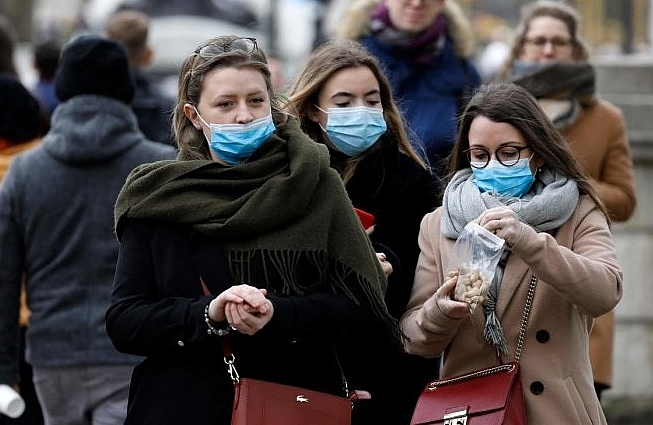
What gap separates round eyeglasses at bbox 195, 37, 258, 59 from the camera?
4.77 metres

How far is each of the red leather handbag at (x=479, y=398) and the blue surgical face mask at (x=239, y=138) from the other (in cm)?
83

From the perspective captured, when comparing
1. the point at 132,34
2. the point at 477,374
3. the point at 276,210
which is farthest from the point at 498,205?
the point at 132,34

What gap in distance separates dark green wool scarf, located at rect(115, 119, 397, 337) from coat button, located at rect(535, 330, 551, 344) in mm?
449

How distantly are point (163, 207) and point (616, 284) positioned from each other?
4.09 ft

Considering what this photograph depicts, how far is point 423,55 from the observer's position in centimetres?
722

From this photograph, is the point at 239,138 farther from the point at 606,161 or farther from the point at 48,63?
the point at 48,63

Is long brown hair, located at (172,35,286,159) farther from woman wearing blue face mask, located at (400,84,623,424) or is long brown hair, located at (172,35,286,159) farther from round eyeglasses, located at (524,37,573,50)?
round eyeglasses, located at (524,37,573,50)

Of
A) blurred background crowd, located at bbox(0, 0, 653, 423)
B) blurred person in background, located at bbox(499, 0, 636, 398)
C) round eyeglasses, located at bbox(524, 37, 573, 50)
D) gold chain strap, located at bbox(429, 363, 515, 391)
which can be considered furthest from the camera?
blurred background crowd, located at bbox(0, 0, 653, 423)

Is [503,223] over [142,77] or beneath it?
over

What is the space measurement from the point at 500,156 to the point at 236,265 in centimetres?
89

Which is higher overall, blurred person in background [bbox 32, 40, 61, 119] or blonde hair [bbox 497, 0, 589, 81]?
blonde hair [bbox 497, 0, 589, 81]

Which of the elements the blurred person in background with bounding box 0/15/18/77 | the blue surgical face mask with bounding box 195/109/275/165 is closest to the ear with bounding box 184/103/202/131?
the blue surgical face mask with bounding box 195/109/275/165

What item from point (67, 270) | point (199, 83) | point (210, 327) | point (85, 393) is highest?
point (199, 83)

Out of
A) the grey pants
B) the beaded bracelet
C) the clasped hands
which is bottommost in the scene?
the grey pants
